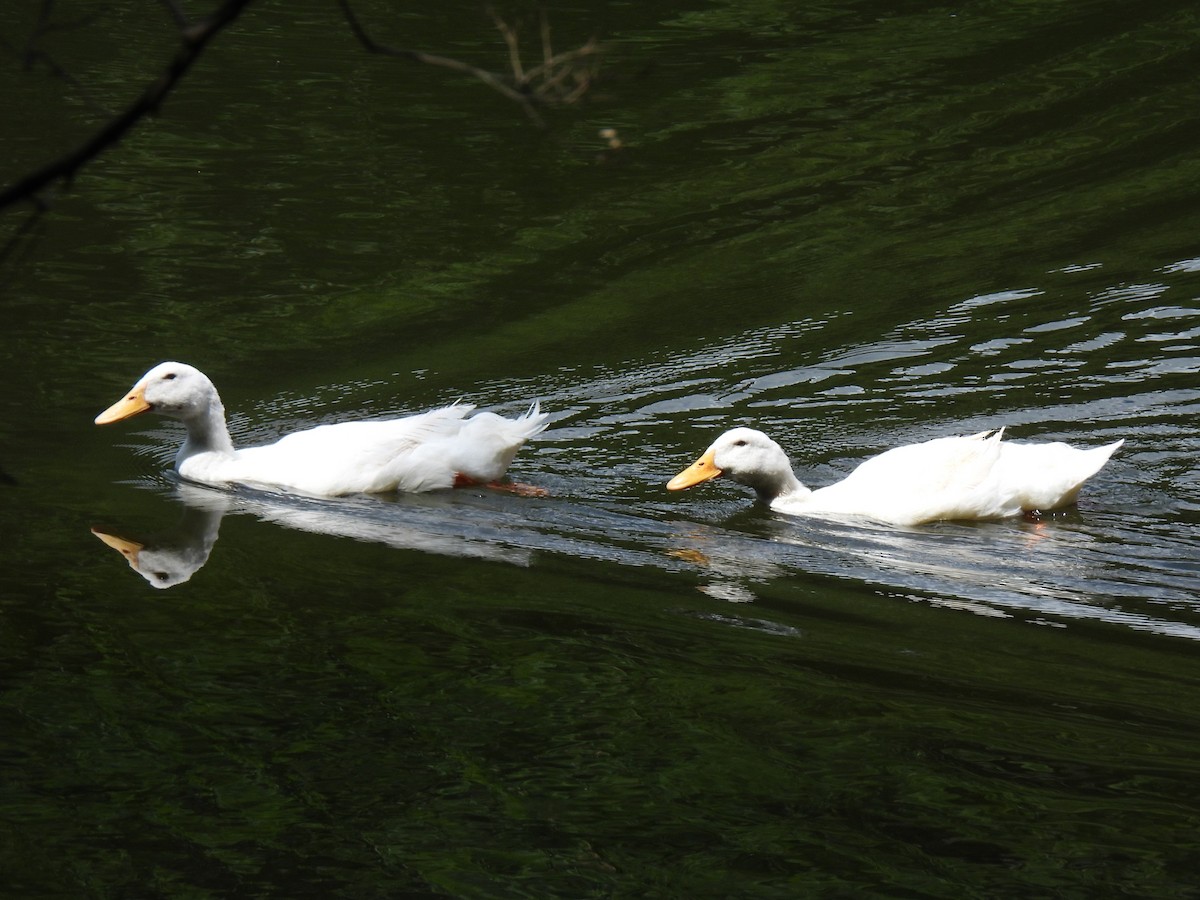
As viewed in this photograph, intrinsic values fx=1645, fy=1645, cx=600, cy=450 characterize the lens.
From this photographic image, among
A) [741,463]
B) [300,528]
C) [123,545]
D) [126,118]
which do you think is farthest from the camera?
[741,463]

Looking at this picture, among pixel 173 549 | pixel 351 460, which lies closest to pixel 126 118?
pixel 173 549

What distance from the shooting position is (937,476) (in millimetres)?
8859

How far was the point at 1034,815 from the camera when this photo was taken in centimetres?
529

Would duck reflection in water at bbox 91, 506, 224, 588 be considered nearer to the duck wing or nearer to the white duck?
the duck wing

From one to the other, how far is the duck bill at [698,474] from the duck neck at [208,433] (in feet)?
8.92

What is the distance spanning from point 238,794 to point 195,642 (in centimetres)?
151

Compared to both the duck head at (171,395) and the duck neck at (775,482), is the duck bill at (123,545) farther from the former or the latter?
the duck neck at (775,482)

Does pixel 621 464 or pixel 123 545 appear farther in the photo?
pixel 621 464

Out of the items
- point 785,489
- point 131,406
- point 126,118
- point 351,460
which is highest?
point 126,118

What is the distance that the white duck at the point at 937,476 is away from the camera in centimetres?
886

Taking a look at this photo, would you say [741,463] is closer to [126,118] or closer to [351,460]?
[351,460]

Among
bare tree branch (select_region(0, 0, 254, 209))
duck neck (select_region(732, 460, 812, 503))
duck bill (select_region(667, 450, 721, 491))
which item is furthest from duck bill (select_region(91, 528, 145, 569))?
bare tree branch (select_region(0, 0, 254, 209))

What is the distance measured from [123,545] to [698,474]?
10.3 feet

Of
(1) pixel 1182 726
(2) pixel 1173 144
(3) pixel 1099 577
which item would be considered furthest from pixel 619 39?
(1) pixel 1182 726
